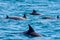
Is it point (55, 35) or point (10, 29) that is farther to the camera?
point (10, 29)

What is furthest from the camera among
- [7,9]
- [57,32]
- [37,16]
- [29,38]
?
[7,9]

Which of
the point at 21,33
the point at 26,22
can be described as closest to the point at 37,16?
the point at 26,22

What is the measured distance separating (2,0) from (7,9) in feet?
Answer: 28.4

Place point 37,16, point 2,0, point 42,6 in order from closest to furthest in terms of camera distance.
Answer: point 37,16
point 42,6
point 2,0

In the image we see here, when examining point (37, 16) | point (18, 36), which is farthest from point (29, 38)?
point (37, 16)

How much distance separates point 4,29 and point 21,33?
74.0 inches

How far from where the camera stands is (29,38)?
19.4 metres

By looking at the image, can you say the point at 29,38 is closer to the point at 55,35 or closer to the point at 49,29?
the point at 55,35

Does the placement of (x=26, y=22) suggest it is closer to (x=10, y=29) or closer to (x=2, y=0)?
(x=10, y=29)

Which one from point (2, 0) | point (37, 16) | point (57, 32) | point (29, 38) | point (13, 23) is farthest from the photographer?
point (2, 0)

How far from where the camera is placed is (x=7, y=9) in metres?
33.9

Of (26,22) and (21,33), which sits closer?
(21,33)

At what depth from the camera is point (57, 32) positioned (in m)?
21.7

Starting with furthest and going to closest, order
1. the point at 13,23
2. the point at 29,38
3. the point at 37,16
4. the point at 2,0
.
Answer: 1. the point at 2,0
2. the point at 37,16
3. the point at 13,23
4. the point at 29,38
